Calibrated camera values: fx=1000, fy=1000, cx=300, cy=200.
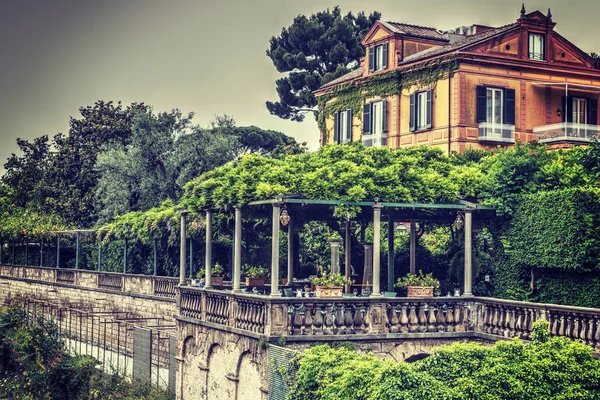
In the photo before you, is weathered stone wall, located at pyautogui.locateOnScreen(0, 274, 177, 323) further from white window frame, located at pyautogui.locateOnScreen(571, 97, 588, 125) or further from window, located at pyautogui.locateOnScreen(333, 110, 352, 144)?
white window frame, located at pyautogui.locateOnScreen(571, 97, 588, 125)

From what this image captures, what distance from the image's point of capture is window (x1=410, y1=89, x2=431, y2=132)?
122 feet

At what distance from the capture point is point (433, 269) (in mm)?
27016

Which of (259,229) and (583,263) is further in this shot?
(259,229)

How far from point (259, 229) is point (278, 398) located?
11.7 meters

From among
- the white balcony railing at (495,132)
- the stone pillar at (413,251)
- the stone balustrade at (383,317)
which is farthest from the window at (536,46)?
the stone balustrade at (383,317)

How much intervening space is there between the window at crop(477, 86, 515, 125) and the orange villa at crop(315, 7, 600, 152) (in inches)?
1.4

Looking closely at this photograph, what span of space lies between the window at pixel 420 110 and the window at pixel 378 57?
303cm

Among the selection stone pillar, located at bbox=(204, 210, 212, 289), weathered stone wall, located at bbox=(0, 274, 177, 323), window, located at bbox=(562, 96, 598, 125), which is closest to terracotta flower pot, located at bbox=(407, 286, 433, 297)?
stone pillar, located at bbox=(204, 210, 212, 289)

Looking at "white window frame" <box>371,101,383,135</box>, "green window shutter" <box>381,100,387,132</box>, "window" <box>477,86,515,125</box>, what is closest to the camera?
"window" <box>477,86,515,125</box>

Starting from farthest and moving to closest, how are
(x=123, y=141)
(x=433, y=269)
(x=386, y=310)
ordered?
(x=123, y=141) → (x=433, y=269) → (x=386, y=310)

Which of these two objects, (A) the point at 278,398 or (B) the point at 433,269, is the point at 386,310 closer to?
(A) the point at 278,398

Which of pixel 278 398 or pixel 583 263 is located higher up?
pixel 583 263

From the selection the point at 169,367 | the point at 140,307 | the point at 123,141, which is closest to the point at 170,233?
the point at 140,307

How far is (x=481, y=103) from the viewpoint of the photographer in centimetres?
3541
